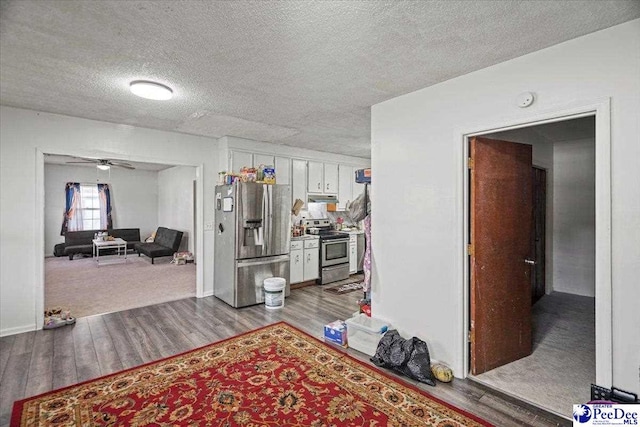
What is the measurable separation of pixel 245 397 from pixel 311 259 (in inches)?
133

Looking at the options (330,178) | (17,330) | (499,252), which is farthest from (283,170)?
(17,330)

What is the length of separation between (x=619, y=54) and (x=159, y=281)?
22.6 feet

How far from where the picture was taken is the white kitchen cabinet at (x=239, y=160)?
497 centimetres

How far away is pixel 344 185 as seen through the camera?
682 cm

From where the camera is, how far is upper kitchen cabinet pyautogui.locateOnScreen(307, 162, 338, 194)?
20.1 ft

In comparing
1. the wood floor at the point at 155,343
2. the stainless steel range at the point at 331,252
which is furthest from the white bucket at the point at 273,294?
the stainless steel range at the point at 331,252

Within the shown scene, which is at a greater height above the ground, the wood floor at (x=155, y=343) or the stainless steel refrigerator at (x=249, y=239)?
the stainless steel refrigerator at (x=249, y=239)

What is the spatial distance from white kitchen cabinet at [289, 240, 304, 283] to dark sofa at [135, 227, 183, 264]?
4.40 meters

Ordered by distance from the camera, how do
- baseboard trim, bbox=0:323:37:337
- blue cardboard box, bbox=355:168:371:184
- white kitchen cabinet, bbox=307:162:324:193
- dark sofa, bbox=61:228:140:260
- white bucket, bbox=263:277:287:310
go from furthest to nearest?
1. dark sofa, bbox=61:228:140:260
2. white kitchen cabinet, bbox=307:162:324:193
3. white bucket, bbox=263:277:287:310
4. blue cardboard box, bbox=355:168:371:184
5. baseboard trim, bbox=0:323:37:337

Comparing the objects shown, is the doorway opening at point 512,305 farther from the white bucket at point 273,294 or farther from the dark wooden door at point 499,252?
the white bucket at point 273,294

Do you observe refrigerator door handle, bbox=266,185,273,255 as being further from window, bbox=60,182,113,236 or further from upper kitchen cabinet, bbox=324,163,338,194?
window, bbox=60,182,113,236

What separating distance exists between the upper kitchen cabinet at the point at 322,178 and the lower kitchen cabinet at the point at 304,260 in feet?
3.79

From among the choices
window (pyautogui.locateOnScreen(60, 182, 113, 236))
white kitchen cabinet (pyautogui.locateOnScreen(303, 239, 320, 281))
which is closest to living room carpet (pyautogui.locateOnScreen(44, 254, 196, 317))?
window (pyautogui.locateOnScreen(60, 182, 113, 236))

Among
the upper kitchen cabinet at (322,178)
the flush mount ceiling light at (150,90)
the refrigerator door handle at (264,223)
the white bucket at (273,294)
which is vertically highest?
the flush mount ceiling light at (150,90)
